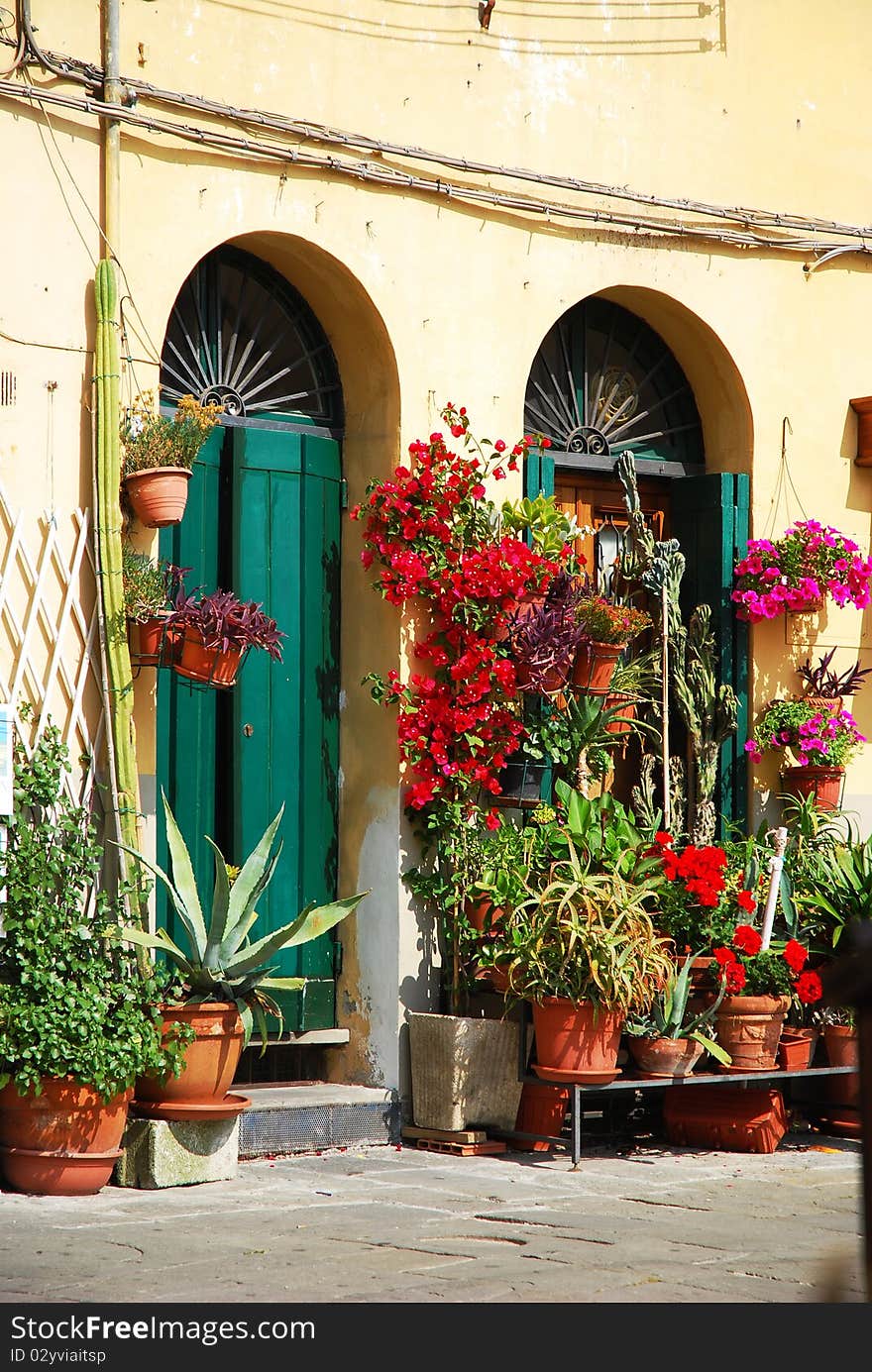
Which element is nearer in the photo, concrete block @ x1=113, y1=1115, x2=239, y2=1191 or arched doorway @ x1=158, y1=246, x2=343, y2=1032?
concrete block @ x1=113, y1=1115, x2=239, y2=1191

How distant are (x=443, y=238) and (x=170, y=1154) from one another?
398cm

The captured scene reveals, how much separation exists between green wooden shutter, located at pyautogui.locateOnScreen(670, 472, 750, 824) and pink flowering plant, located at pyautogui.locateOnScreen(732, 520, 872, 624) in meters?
0.09

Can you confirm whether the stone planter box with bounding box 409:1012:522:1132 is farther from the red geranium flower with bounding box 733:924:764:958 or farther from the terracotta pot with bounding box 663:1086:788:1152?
the red geranium flower with bounding box 733:924:764:958

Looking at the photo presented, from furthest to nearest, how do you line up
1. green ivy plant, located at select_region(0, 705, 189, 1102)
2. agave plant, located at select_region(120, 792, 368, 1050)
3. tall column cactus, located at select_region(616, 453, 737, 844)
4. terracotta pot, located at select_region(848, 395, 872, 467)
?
terracotta pot, located at select_region(848, 395, 872, 467)
tall column cactus, located at select_region(616, 453, 737, 844)
agave plant, located at select_region(120, 792, 368, 1050)
green ivy plant, located at select_region(0, 705, 189, 1102)

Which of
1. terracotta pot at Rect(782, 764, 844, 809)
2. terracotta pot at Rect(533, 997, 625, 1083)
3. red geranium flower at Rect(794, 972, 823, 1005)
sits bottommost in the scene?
terracotta pot at Rect(533, 997, 625, 1083)

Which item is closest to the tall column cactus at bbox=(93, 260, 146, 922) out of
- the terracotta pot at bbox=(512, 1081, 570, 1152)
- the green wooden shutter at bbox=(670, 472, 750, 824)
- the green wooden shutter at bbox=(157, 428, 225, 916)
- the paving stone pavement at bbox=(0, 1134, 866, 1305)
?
the green wooden shutter at bbox=(157, 428, 225, 916)

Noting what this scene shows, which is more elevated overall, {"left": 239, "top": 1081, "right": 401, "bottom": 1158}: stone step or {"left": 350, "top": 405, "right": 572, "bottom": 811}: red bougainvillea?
{"left": 350, "top": 405, "right": 572, "bottom": 811}: red bougainvillea

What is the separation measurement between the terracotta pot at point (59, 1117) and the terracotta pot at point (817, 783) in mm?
3749

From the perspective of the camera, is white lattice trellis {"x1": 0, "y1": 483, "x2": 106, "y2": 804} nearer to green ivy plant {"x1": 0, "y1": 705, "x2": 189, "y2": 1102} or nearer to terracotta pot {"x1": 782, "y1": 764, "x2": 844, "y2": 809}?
green ivy plant {"x1": 0, "y1": 705, "x2": 189, "y2": 1102}

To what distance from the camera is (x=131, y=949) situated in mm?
6512

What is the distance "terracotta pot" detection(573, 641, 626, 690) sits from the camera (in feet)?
25.6

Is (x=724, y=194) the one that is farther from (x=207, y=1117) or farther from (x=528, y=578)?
(x=207, y=1117)

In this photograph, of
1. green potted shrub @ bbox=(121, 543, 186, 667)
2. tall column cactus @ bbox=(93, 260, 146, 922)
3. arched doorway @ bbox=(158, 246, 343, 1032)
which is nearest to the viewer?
tall column cactus @ bbox=(93, 260, 146, 922)

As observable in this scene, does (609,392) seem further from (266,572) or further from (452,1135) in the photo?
(452,1135)
